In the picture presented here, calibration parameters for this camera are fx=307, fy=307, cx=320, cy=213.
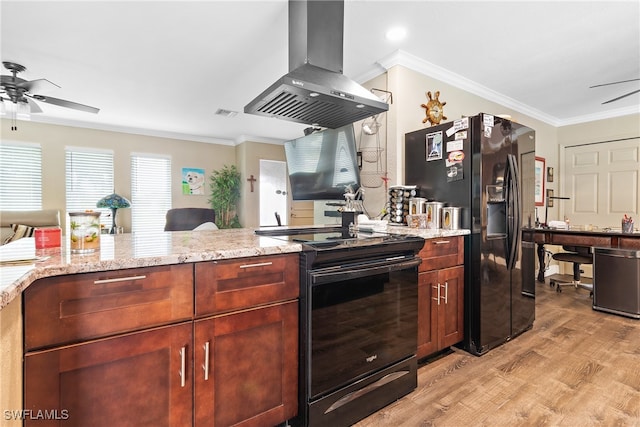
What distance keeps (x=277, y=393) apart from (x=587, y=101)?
5.14 meters

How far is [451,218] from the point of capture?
2.37m

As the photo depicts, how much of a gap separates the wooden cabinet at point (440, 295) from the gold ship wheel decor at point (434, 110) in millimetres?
1347

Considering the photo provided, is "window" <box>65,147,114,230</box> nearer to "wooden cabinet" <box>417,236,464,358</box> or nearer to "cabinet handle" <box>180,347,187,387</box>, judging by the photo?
"cabinet handle" <box>180,347,187,387</box>

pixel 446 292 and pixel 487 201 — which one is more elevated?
pixel 487 201

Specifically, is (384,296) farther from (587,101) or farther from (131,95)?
(587,101)

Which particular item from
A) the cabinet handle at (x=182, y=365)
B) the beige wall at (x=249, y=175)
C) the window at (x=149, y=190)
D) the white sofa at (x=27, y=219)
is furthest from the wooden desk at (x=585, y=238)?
the white sofa at (x=27, y=219)

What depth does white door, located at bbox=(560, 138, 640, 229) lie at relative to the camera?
4.23 meters

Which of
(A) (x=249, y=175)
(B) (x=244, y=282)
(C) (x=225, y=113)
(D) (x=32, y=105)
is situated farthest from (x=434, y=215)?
(A) (x=249, y=175)

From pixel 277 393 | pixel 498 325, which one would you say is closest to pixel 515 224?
pixel 498 325

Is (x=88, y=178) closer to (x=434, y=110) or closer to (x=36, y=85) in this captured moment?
(x=36, y=85)

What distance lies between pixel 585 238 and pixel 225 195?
567 centimetres

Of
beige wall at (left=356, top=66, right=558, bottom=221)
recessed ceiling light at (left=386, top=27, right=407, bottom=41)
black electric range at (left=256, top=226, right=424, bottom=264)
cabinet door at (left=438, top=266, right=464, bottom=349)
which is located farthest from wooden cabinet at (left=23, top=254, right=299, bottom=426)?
recessed ceiling light at (left=386, top=27, right=407, bottom=41)

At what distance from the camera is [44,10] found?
2275 millimetres

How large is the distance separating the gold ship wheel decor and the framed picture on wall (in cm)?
251
